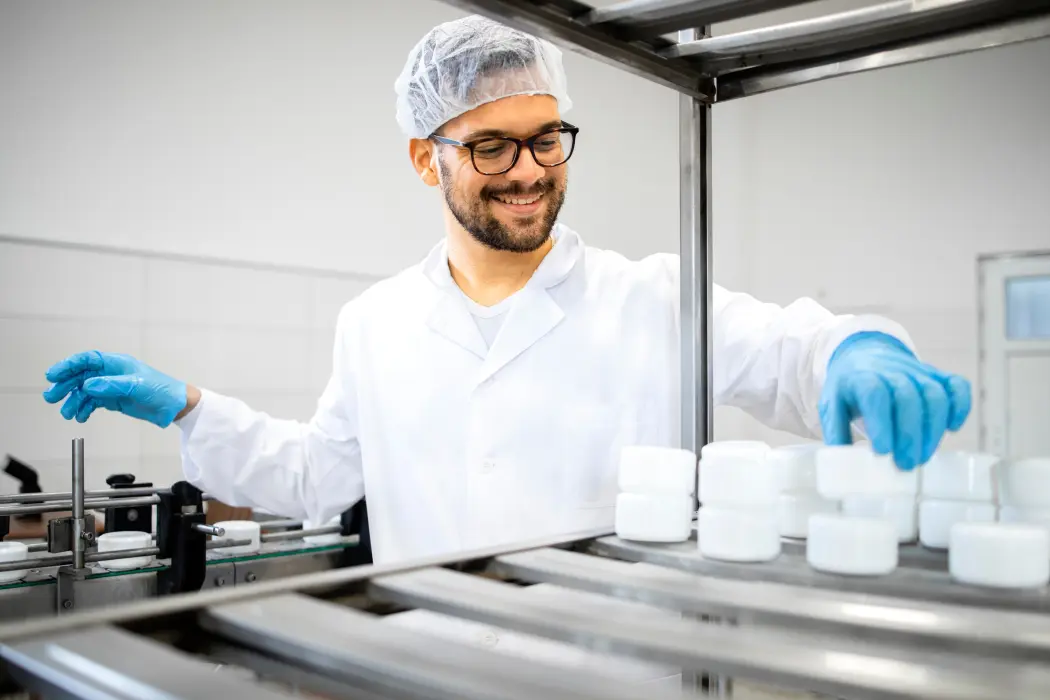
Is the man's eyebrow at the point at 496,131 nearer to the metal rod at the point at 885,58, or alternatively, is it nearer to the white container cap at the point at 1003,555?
the metal rod at the point at 885,58

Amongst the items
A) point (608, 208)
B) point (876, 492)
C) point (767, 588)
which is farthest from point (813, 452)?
point (608, 208)

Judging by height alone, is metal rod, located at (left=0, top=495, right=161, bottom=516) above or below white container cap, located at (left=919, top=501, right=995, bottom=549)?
below

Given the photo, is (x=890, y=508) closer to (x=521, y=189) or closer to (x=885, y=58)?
(x=885, y=58)

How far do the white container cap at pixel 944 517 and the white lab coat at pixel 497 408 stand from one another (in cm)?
66

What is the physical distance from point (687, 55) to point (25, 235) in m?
2.70

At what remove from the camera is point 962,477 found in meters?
0.66

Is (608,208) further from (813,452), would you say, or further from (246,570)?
(813,452)

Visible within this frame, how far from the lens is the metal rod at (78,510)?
1.50 meters

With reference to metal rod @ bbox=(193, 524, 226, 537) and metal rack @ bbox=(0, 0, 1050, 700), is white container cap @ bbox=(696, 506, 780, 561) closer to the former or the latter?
metal rack @ bbox=(0, 0, 1050, 700)

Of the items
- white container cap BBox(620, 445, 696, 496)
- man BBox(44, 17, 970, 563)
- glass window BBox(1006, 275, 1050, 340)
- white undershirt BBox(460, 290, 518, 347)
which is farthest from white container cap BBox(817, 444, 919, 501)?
glass window BBox(1006, 275, 1050, 340)

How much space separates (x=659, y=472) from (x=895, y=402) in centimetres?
21

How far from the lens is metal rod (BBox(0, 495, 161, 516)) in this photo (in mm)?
1526

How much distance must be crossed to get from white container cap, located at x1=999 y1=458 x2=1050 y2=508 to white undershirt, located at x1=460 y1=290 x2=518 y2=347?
3.33 ft

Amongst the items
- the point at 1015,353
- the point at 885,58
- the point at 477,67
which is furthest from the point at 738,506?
the point at 1015,353
